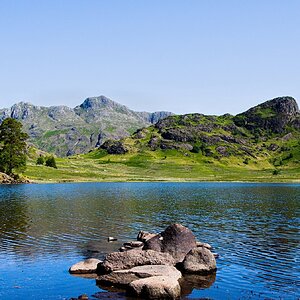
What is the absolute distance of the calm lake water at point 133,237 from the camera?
3212 centimetres

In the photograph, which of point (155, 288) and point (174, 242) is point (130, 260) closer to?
point (174, 242)

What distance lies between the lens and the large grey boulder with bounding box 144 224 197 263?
4031cm

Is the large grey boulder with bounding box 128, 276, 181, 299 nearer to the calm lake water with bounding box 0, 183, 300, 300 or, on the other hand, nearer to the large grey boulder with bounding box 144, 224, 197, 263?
the calm lake water with bounding box 0, 183, 300, 300

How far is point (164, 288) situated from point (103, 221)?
42.4 meters

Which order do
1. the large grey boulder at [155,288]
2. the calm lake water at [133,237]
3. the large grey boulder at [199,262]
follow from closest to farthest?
the large grey boulder at [155,288] < the calm lake water at [133,237] < the large grey boulder at [199,262]

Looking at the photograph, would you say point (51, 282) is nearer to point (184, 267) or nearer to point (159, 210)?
point (184, 267)

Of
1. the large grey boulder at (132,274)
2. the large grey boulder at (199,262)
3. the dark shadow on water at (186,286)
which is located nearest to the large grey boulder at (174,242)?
the large grey boulder at (199,262)

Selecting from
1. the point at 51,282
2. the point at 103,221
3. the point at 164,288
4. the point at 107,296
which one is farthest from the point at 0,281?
the point at 103,221

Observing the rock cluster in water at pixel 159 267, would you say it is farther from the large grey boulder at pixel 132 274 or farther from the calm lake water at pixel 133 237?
the calm lake water at pixel 133 237

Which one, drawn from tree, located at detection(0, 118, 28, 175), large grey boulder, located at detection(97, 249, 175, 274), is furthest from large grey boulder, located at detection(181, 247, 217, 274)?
tree, located at detection(0, 118, 28, 175)

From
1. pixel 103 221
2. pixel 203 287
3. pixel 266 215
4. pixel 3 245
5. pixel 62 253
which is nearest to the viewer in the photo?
pixel 203 287

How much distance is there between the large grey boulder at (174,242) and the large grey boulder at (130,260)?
2.64 m

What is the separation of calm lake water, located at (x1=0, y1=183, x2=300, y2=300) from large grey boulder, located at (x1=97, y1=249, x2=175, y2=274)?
236 cm

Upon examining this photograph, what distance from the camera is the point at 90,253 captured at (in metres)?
44.5
